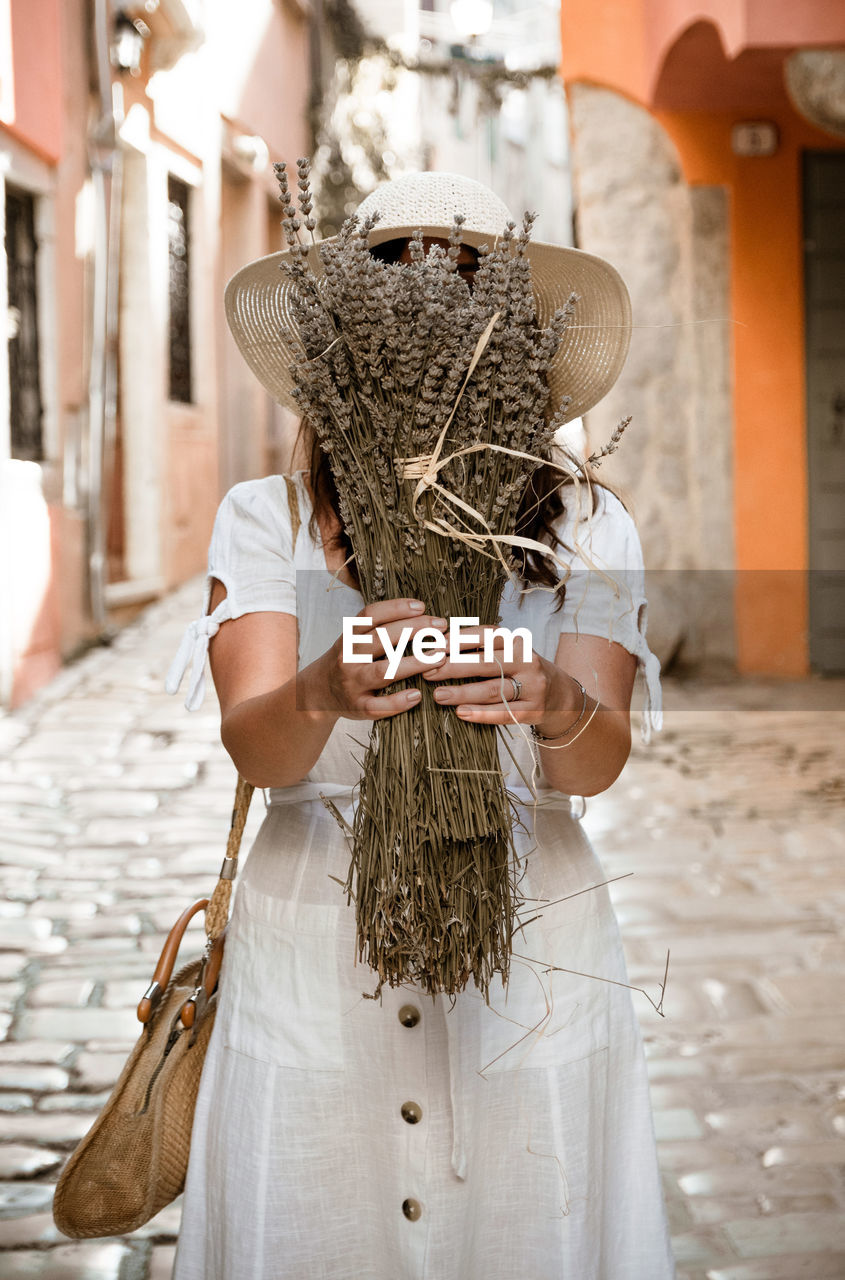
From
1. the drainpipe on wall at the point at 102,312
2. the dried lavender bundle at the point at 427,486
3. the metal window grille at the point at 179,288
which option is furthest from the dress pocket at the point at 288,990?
the metal window grille at the point at 179,288

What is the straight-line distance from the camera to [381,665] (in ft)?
3.89

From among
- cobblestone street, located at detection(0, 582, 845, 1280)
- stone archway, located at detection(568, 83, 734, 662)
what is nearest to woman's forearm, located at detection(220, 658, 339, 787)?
cobblestone street, located at detection(0, 582, 845, 1280)

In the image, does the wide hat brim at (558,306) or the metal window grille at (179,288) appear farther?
the metal window grille at (179,288)

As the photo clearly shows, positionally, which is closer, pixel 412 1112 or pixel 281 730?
pixel 281 730

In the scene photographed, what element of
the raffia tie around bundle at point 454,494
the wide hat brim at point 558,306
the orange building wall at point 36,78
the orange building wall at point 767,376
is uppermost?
the orange building wall at point 36,78

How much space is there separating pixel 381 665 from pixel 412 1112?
1.91 feet

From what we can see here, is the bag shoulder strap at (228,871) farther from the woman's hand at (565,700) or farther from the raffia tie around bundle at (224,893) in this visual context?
A: the woman's hand at (565,700)

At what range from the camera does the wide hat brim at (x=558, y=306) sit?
1464mm

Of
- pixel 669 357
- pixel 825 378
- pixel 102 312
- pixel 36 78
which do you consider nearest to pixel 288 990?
pixel 669 357

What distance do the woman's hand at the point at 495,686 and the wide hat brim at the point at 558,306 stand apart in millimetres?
336

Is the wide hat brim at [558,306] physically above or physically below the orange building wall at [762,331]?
below

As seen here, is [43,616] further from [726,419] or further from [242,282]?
[242,282]

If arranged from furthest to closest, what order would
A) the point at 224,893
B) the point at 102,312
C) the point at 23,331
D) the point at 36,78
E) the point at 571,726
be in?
the point at 102,312 → the point at 23,331 → the point at 36,78 → the point at 224,893 → the point at 571,726
